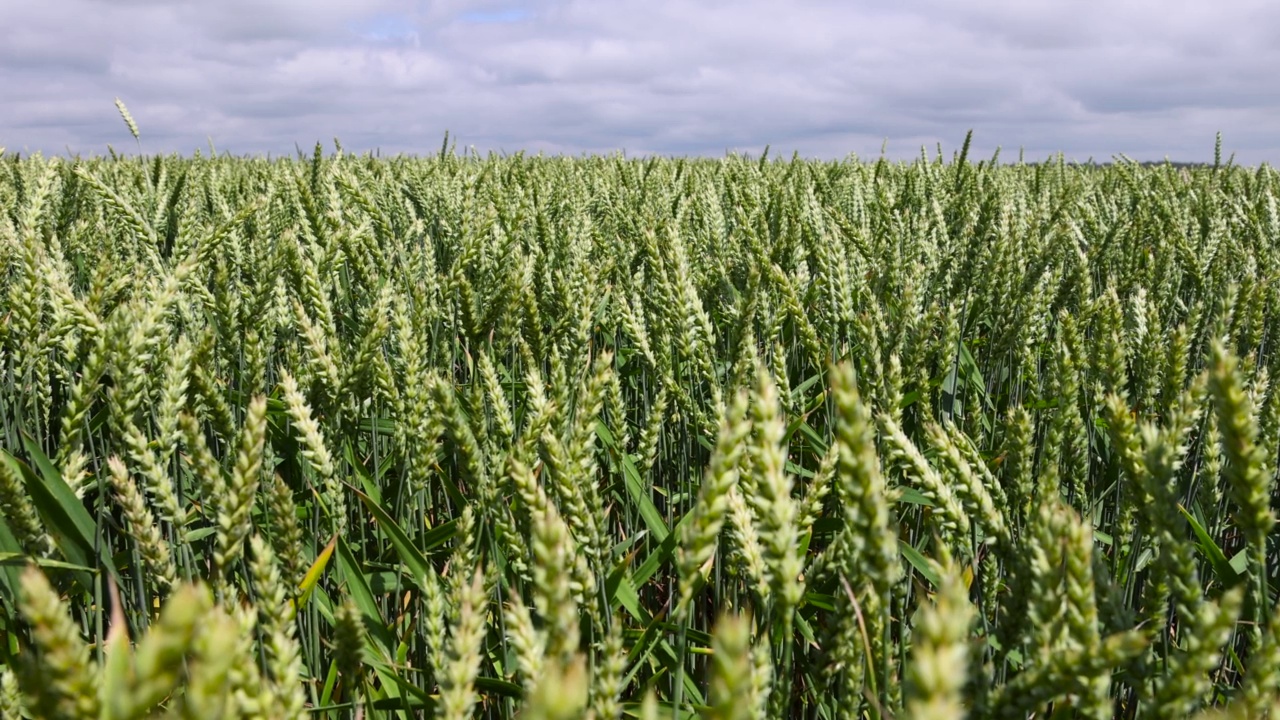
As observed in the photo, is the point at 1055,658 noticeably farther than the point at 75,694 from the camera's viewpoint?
Yes

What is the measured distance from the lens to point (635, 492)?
1.79 m

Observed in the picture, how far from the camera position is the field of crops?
0.75m

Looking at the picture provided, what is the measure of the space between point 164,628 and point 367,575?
4.15 ft

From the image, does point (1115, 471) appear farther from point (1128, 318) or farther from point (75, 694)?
point (75, 694)

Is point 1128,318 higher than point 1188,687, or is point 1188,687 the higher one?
point 1128,318

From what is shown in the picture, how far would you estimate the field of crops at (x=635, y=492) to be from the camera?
75 centimetres

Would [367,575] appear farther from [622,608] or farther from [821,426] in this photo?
[821,426]

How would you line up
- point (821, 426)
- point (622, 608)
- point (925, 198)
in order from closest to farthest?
point (622, 608) → point (821, 426) → point (925, 198)

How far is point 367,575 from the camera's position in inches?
67.4

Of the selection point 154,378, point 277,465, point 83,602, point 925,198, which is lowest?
point 83,602

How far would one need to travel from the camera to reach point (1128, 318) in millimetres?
2398

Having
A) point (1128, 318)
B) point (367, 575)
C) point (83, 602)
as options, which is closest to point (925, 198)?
point (1128, 318)

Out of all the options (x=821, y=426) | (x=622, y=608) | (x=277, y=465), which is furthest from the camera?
(x=821, y=426)

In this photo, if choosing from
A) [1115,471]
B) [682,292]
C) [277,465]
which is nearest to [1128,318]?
[1115,471]
